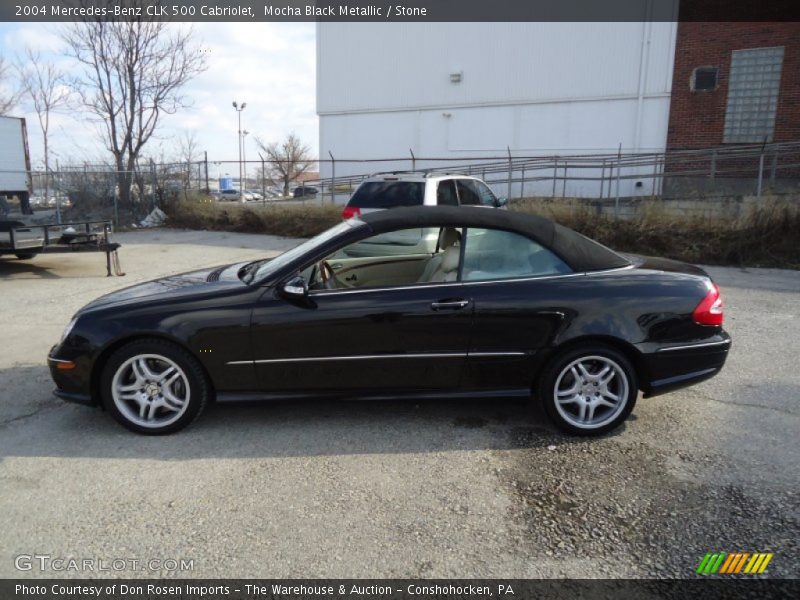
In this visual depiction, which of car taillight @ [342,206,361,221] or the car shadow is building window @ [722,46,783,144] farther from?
the car shadow

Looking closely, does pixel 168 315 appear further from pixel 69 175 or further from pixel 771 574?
pixel 69 175

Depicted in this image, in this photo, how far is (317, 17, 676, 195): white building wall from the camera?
74.2ft

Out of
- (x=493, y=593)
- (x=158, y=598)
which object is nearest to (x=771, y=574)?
(x=493, y=593)

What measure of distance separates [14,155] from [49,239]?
897 centimetres

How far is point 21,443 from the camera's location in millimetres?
3859

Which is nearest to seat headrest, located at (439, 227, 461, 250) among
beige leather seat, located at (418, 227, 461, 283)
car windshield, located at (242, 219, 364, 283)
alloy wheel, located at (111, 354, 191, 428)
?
beige leather seat, located at (418, 227, 461, 283)

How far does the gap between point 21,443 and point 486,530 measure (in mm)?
3079

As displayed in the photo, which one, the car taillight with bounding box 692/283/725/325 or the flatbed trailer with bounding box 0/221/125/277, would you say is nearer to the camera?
the car taillight with bounding box 692/283/725/325

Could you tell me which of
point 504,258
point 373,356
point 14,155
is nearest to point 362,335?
point 373,356

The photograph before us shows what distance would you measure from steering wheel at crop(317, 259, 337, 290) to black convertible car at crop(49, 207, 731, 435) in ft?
0.40

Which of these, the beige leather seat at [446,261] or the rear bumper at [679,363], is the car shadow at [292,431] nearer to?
the rear bumper at [679,363]

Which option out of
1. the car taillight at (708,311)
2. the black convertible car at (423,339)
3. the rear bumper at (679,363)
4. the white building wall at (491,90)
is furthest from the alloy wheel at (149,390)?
the white building wall at (491,90)

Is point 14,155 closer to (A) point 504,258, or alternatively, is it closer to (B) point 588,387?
(A) point 504,258

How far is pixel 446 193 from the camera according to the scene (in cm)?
959
